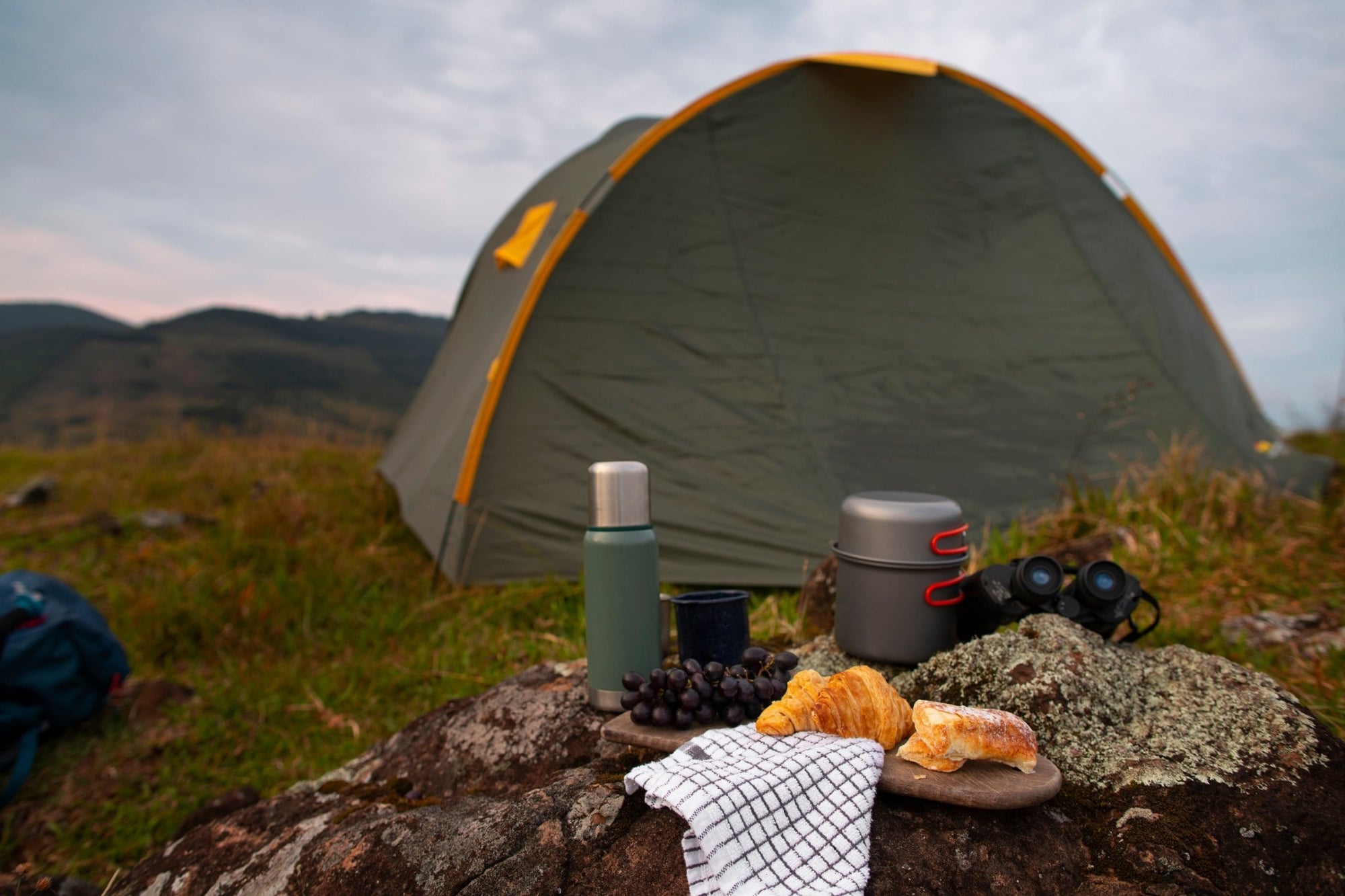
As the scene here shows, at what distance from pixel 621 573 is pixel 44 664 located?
2.29 metres

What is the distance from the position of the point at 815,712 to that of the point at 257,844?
100 centimetres

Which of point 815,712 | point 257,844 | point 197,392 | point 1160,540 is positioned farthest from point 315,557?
point 197,392

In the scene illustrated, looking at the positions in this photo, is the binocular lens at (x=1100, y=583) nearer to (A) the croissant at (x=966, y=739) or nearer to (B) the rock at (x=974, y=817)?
(B) the rock at (x=974, y=817)

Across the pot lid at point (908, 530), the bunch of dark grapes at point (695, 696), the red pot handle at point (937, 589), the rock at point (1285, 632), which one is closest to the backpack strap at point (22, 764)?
the bunch of dark grapes at point (695, 696)

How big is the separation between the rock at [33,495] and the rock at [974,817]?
5.12m

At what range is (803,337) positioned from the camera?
3969 millimetres

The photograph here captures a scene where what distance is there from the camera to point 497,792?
4.82ft

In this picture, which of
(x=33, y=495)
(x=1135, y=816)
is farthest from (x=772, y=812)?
(x=33, y=495)

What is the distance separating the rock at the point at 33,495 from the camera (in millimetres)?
5520

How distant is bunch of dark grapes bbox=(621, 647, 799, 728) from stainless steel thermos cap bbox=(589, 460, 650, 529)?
29 centimetres

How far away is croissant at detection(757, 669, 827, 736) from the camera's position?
132 centimetres

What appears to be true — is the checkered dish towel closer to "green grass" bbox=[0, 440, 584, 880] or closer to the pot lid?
the pot lid

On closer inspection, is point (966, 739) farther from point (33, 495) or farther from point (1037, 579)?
point (33, 495)

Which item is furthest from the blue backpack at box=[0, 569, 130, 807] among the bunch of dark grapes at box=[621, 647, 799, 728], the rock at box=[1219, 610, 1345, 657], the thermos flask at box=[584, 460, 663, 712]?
the rock at box=[1219, 610, 1345, 657]
